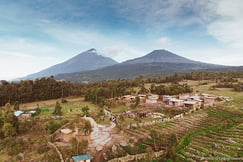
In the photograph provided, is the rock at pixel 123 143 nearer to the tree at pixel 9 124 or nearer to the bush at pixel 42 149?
the bush at pixel 42 149

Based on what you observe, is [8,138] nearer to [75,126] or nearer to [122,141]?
[75,126]

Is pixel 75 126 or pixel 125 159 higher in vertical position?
pixel 75 126

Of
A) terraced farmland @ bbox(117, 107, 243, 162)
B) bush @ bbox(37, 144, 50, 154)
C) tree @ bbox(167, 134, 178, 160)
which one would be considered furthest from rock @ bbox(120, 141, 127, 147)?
bush @ bbox(37, 144, 50, 154)

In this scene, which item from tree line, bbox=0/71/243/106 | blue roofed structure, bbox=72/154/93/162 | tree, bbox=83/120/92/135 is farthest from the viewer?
tree line, bbox=0/71/243/106

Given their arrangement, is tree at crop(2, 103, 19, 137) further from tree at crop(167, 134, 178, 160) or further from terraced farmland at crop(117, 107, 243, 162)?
tree at crop(167, 134, 178, 160)

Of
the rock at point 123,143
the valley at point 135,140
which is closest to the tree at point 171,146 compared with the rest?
the valley at point 135,140

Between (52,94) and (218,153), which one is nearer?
(218,153)

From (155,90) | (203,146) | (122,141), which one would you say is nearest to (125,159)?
(122,141)

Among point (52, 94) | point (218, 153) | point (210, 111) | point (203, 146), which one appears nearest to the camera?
point (218, 153)

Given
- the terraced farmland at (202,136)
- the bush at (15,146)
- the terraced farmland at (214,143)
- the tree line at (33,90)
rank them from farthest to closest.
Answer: the tree line at (33,90) < the bush at (15,146) < the terraced farmland at (202,136) < the terraced farmland at (214,143)

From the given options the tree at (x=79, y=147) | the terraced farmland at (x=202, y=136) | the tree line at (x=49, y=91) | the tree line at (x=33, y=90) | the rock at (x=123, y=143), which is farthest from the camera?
the tree line at (x=49, y=91)

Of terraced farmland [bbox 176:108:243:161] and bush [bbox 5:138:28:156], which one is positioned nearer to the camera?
terraced farmland [bbox 176:108:243:161]
